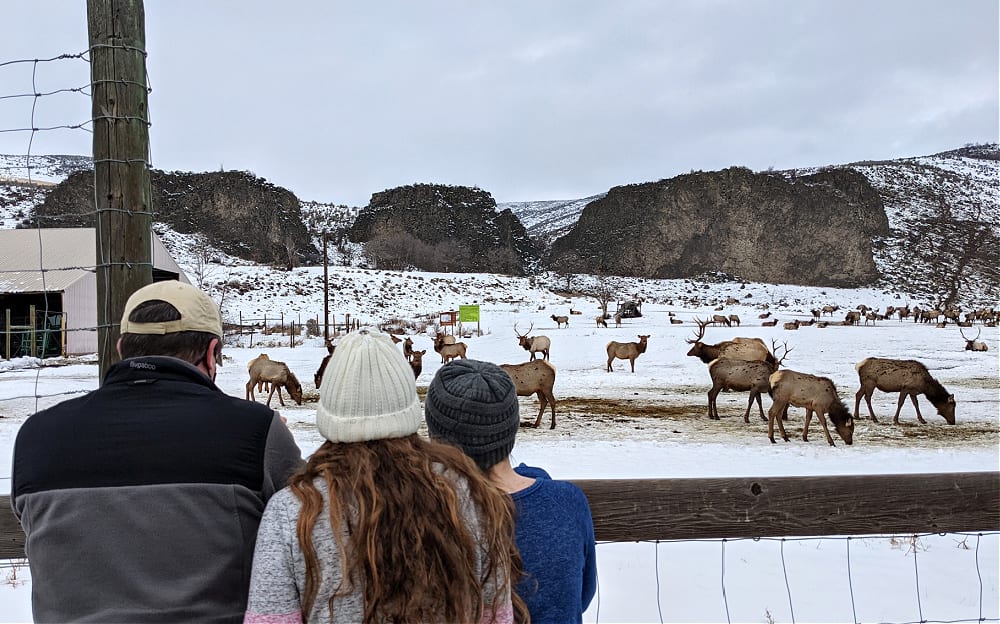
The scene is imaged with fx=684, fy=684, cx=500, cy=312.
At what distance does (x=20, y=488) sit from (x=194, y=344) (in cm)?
50

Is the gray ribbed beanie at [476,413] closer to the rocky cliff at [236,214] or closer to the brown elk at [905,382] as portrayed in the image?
the brown elk at [905,382]

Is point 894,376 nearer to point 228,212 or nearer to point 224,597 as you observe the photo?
point 224,597

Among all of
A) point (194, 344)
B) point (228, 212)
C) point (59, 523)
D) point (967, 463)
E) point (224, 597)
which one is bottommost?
point (967, 463)

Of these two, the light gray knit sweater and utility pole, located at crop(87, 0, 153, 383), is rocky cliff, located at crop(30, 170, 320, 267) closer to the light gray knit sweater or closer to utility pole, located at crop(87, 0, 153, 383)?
utility pole, located at crop(87, 0, 153, 383)

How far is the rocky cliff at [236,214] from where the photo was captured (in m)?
68.8

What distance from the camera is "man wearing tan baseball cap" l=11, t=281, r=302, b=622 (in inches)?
60.1


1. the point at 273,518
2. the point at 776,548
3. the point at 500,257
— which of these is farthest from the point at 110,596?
the point at 500,257

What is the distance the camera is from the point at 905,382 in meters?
11.4

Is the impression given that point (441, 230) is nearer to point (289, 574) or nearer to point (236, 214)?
point (236, 214)

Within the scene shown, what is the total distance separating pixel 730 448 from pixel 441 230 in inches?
3028

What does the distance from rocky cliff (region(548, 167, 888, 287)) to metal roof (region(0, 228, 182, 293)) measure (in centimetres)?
5617

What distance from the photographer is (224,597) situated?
5.23 feet

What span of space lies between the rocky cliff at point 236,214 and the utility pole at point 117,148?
2650 inches

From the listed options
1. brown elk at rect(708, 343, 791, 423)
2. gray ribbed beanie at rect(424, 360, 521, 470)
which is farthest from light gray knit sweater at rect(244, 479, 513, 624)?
brown elk at rect(708, 343, 791, 423)
